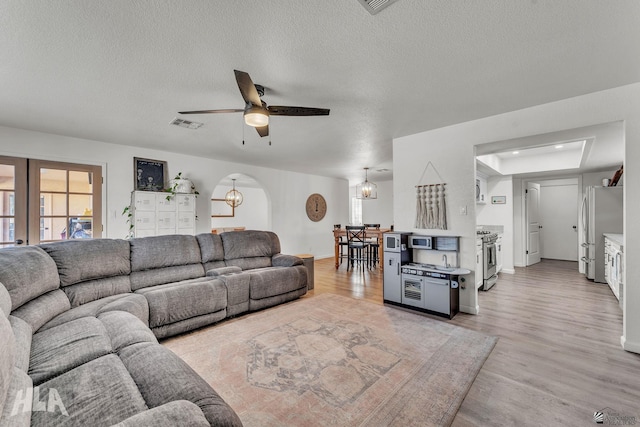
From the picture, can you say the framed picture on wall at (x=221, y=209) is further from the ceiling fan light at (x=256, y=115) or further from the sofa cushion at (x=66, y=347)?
the sofa cushion at (x=66, y=347)

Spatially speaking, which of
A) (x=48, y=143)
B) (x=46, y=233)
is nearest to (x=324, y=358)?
(x=46, y=233)

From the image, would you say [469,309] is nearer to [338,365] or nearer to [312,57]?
[338,365]

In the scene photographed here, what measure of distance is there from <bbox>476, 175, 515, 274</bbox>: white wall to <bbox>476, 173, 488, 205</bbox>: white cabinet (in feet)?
0.64

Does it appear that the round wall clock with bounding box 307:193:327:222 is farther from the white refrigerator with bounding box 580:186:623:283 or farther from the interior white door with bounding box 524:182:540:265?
the white refrigerator with bounding box 580:186:623:283

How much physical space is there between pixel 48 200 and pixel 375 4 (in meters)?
4.86

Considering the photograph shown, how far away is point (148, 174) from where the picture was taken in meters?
4.73

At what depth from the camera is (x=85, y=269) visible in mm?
2656

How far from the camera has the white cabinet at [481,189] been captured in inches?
213

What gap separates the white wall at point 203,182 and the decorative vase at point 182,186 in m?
0.28

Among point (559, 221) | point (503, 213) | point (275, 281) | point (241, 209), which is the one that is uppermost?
point (241, 209)

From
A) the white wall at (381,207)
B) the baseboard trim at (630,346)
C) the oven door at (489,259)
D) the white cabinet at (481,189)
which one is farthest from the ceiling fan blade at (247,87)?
the white wall at (381,207)

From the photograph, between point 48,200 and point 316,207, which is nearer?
point 48,200

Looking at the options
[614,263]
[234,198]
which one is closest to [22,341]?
[614,263]

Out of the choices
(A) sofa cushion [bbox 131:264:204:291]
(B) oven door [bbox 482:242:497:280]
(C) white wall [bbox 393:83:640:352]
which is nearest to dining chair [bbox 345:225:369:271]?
(C) white wall [bbox 393:83:640:352]
